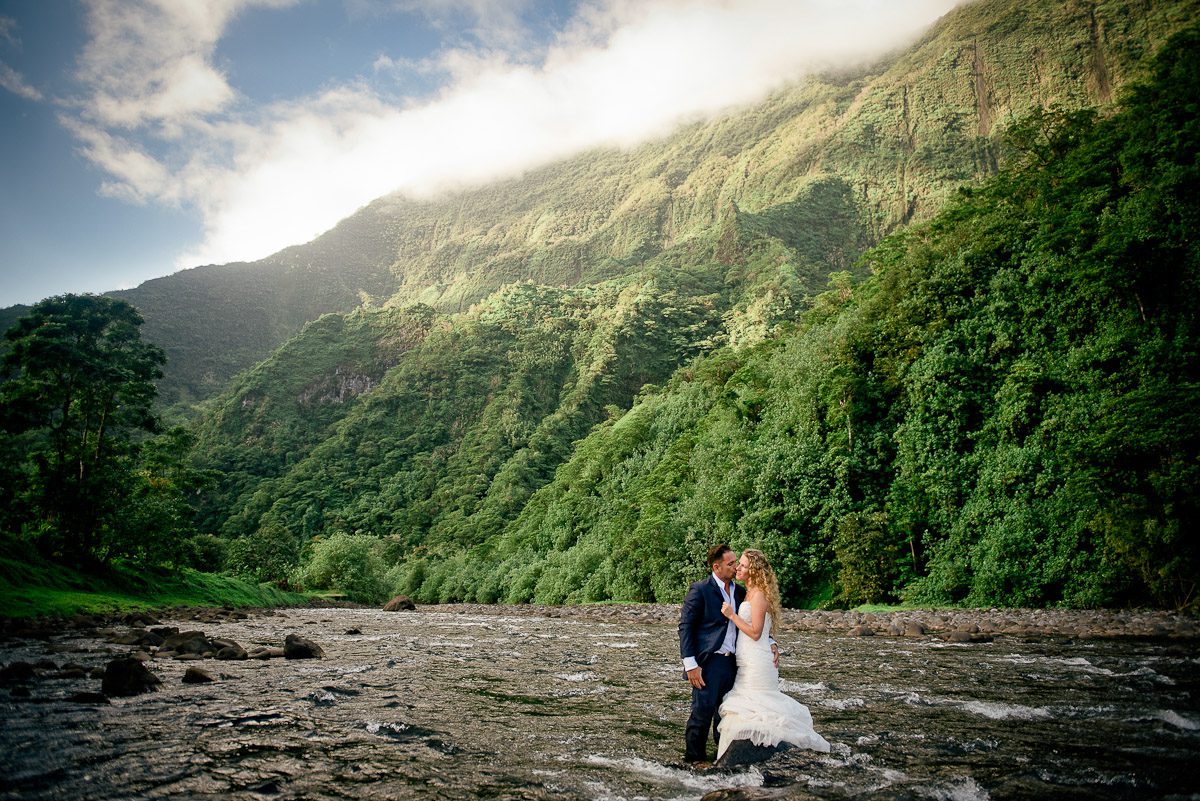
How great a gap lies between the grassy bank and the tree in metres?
2.28

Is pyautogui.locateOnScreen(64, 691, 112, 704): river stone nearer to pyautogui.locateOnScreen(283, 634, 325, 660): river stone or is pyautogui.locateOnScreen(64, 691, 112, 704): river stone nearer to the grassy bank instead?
pyautogui.locateOnScreen(283, 634, 325, 660): river stone

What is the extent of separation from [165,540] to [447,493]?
228 ft

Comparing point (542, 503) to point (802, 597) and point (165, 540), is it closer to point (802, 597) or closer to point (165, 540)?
point (165, 540)

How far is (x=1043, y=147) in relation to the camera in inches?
1633

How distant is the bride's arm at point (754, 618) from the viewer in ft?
23.5

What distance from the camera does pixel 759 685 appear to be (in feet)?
23.9

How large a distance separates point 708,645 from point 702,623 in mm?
259

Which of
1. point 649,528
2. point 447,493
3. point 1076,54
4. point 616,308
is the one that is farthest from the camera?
point 1076,54

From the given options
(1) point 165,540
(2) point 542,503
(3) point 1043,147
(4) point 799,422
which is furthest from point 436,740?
(2) point 542,503

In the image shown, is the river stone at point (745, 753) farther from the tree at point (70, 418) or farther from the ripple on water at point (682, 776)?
the tree at point (70, 418)

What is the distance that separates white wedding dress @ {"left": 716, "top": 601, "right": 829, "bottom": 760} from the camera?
7.20 m

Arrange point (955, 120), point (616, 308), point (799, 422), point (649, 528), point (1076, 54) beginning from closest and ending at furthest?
point (799, 422)
point (649, 528)
point (616, 308)
point (1076, 54)
point (955, 120)

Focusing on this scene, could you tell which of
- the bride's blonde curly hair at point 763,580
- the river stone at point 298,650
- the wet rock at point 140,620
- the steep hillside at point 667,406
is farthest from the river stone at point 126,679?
the steep hillside at point 667,406

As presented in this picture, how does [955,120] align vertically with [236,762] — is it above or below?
above
